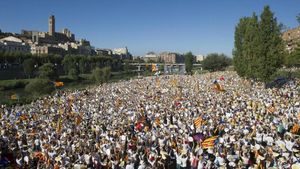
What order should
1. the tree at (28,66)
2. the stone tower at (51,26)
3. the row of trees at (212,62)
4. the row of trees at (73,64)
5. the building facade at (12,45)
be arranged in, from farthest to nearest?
the stone tower at (51,26)
the building facade at (12,45)
the row of trees at (212,62)
the row of trees at (73,64)
the tree at (28,66)

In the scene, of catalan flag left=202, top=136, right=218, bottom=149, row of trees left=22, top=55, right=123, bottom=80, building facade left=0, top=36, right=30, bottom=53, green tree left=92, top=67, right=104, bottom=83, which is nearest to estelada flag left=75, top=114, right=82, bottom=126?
catalan flag left=202, top=136, right=218, bottom=149

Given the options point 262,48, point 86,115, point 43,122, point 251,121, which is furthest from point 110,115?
point 262,48

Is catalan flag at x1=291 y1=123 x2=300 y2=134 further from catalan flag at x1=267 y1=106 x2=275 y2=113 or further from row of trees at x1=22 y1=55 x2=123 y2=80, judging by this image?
row of trees at x1=22 y1=55 x2=123 y2=80

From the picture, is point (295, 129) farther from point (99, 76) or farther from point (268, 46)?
point (99, 76)

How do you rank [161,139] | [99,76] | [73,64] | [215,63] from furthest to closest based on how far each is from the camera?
[215,63]
[73,64]
[99,76]
[161,139]

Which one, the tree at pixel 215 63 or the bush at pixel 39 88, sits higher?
the tree at pixel 215 63

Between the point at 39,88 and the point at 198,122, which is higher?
the point at 39,88

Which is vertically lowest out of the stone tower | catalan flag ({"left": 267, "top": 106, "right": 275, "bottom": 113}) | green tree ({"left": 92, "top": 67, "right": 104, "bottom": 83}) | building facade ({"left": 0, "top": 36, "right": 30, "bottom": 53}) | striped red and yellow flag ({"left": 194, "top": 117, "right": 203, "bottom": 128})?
striped red and yellow flag ({"left": 194, "top": 117, "right": 203, "bottom": 128})

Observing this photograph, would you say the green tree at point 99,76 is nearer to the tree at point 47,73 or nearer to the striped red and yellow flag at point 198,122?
the tree at point 47,73

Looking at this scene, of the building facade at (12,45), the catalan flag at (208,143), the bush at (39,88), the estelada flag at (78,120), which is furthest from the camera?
the building facade at (12,45)

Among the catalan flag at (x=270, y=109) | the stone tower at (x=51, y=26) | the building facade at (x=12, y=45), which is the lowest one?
the catalan flag at (x=270, y=109)

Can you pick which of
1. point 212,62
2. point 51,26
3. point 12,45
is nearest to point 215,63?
point 212,62

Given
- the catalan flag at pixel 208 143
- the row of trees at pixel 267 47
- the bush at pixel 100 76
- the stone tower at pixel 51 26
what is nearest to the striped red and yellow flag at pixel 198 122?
the catalan flag at pixel 208 143

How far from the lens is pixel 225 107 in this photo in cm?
2230
